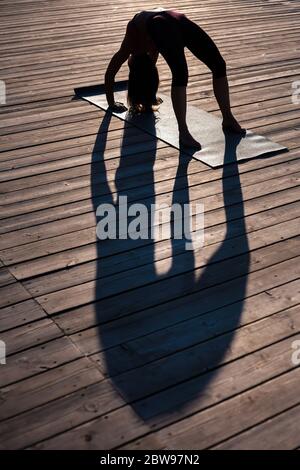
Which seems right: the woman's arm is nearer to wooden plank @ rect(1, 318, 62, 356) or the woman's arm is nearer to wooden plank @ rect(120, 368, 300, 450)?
wooden plank @ rect(1, 318, 62, 356)

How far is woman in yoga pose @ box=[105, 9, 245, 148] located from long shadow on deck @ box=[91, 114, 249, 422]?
1051 mm

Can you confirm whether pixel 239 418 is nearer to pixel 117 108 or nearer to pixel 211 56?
pixel 211 56

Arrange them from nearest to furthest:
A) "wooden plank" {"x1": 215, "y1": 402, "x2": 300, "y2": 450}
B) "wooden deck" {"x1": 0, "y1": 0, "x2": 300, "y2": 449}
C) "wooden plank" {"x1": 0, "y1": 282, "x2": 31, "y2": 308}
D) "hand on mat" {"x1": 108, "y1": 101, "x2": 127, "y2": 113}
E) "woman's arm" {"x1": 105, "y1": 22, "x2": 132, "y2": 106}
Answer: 1. "wooden plank" {"x1": 215, "y1": 402, "x2": 300, "y2": 450}
2. "wooden deck" {"x1": 0, "y1": 0, "x2": 300, "y2": 449}
3. "wooden plank" {"x1": 0, "y1": 282, "x2": 31, "y2": 308}
4. "woman's arm" {"x1": 105, "y1": 22, "x2": 132, "y2": 106}
5. "hand on mat" {"x1": 108, "y1": 101, "x2": 127, "y2": 113}

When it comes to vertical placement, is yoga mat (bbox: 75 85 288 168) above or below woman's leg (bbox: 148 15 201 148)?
below

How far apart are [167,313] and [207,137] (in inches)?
89.7

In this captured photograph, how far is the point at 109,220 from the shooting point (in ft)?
13.6

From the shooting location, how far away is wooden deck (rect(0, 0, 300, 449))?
2664 millimetres

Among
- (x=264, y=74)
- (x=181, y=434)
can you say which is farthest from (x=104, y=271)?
(x=264, y=74)

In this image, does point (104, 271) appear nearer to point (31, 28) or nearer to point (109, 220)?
point (109, 220)

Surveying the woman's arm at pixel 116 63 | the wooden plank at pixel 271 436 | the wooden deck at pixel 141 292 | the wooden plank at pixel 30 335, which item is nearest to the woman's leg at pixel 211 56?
the wooden deck at pixel 141 292

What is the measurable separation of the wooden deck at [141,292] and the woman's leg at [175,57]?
216 millimetres

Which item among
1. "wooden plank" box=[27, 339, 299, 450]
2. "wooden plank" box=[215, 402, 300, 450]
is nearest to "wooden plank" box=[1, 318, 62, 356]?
"wooden plank" box=[27, 339, 299, 450]

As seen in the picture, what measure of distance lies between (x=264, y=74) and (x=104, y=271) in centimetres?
377

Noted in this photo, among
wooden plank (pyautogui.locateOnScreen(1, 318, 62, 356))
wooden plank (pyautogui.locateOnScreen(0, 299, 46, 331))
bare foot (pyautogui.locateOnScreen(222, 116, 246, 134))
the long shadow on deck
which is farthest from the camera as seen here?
bare foot (pyautogui.locateOnScreen(222, 116, 246, 134))
